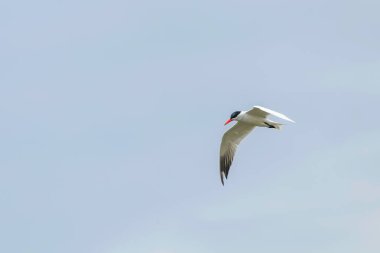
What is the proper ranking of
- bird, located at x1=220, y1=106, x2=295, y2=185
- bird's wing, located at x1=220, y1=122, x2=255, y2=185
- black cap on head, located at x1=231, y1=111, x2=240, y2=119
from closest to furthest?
1. bird, located at x1=220, y1=106, x2=295, y2=185
2. black cap on head, located at x1=231, y1=111, x2=240, y2=119
3. bird's wing, located at x1=220, y1=122, x2=255, y2=185

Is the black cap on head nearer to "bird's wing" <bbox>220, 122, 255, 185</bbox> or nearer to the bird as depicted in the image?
the bird

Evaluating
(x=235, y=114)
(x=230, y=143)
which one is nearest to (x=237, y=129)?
(x=230, y=143)

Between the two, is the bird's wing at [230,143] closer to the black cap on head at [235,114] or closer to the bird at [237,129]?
the bird at [237,129]

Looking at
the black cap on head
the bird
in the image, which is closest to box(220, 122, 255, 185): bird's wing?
the bird

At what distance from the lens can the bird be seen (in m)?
43.5

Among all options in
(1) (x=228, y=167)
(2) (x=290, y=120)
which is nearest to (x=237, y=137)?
(1) (x=228, y=167)

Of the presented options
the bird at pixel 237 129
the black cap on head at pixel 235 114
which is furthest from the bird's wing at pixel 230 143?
the black cap on head at pixel 235 114

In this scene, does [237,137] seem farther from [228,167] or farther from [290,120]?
[290,120]

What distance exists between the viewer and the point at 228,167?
151 ft

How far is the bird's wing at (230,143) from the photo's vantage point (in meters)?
45.4

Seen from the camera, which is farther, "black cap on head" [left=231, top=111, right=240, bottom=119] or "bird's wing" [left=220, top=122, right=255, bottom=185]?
"bird's wing" [left=220, top=122, right=255, bottom=185]

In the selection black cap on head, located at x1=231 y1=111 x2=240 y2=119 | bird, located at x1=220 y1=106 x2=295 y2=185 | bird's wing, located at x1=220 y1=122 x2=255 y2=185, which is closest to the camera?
bird, located at x1=220 y1=106 x2=295 y2=185

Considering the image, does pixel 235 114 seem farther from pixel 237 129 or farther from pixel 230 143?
pixel 230 143

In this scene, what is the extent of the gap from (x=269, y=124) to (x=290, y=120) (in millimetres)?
6601
